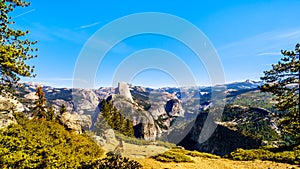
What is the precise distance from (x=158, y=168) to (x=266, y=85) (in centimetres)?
1163

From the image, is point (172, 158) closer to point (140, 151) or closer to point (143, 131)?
point (140, 151)

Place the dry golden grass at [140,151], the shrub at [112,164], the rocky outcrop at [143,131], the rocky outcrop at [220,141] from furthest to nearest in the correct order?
the rocky outcrop at [220,141]
the rocky outcrop at [143,131]
the dry golden grass at [140,151]
the shrub at [112,164]

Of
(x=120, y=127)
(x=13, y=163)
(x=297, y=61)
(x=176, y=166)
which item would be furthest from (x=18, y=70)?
(x=120, y=127)

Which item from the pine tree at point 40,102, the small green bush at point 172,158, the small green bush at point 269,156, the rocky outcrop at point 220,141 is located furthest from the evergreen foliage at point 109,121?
the rocky outcrop at point 220,141

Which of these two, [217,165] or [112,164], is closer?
[112,164]

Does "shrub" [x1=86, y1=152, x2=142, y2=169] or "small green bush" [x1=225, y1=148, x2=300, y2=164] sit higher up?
"shrub" [x1=86, y1=152, x2=142, y2=169]

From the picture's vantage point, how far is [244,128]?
145 metres

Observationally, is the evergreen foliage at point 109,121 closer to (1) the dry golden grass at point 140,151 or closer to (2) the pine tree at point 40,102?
(2) the pine tree at point 40,102

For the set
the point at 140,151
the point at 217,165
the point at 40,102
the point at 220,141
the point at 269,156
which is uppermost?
the point at 40,102

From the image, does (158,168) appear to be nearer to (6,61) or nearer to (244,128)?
(6,61)

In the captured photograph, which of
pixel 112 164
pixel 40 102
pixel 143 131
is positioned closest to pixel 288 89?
pixel 112 164

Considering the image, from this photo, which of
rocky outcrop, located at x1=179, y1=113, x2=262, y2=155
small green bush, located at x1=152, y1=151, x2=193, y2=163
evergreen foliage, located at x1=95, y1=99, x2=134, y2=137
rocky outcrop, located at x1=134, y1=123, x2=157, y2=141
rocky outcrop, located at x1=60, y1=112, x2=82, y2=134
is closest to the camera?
small green bush, located at x1=152, y1=151, x2=193, y2=163

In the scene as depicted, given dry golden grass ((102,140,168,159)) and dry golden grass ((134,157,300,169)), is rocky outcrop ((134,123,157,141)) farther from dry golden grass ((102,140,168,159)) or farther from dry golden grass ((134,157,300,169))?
dry golden grass ((134,157,300,169))

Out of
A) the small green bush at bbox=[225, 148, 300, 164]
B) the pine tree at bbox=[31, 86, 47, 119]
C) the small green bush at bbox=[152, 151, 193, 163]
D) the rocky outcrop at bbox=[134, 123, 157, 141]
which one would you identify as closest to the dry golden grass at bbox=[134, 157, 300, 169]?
the small green bush at bbox=[152, 151, 193, 163]
